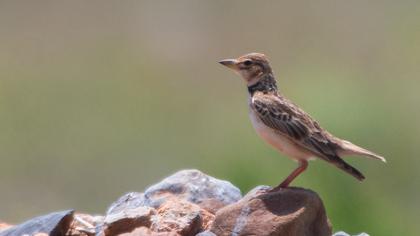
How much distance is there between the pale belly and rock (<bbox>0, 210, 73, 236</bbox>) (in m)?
1.90

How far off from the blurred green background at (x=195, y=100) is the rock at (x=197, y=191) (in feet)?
17.8

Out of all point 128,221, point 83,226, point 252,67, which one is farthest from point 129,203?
point 252,67

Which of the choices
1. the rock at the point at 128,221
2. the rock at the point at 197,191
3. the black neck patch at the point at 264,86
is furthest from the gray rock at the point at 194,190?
the black neck patch at the point at 264,86

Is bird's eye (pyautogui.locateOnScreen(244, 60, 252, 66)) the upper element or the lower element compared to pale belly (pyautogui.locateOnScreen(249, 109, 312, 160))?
upper

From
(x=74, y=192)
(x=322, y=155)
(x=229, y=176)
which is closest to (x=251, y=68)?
(x=322, y=155)

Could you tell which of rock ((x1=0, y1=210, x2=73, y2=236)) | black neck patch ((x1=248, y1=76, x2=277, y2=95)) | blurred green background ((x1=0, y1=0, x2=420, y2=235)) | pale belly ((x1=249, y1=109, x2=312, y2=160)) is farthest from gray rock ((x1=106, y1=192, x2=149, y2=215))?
blurred green background ((x1=0, y1=0, x2=420, y2=235))

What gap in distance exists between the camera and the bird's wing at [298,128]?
14.0 m

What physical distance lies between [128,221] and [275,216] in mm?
1253

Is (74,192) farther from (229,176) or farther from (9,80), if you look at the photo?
(9,80)

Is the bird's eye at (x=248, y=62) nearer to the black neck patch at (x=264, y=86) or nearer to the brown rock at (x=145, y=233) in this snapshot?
the black neck patch at (x=264, y=86)

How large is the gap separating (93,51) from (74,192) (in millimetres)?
8314

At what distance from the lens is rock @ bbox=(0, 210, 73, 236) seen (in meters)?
14.0

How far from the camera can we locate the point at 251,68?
15.0 meters

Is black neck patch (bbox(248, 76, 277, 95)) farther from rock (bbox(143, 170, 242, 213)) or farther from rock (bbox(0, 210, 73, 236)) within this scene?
rock (bbox(0, 210, 73, 236))
